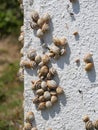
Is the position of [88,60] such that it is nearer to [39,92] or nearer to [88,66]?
[88,66]

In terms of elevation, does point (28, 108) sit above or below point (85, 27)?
below

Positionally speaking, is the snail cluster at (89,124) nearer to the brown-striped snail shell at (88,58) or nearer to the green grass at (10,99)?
the brown-striped snail shell at (88,58)

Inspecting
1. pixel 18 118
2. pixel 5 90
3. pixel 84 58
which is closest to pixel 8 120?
pixel 18 118

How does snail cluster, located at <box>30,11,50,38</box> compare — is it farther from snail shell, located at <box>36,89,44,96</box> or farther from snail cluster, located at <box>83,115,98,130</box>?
snail cluster, located at <box>83,115,98,130</box>

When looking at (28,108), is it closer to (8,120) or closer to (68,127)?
(68,127)

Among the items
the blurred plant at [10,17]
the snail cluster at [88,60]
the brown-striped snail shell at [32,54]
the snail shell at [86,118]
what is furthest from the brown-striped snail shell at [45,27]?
the blurred plant at [10,17]
